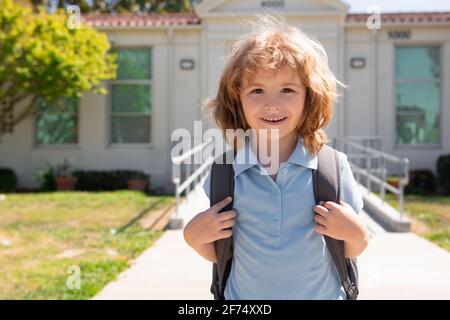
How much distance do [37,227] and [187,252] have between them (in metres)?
2.70

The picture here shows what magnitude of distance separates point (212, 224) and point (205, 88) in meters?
10.2

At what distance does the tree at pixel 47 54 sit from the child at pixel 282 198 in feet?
31.8

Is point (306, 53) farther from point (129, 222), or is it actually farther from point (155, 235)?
point (129, 222)

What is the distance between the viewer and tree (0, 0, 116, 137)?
10500 millimetres

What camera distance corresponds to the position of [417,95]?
11.9 meters

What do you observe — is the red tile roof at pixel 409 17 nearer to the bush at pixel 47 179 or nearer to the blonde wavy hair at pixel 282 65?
the bush at pixel 47 179

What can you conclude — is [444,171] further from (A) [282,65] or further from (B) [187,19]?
(A) [282,65]

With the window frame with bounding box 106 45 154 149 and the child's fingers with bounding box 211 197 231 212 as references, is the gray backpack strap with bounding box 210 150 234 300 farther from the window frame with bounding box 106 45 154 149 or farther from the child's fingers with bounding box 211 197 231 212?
the window frame with bounding box 106 45 154 149

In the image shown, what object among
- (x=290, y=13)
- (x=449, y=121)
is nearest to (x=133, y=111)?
(x=290, y=13)

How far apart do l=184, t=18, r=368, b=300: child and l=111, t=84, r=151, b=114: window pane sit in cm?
1091

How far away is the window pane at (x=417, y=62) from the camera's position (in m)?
11.8

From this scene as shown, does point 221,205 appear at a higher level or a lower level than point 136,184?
higher

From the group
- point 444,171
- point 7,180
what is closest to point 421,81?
point 444,171

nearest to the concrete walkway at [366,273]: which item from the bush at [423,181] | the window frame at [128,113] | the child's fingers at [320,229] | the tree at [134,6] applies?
the child's fingers at [320,229]
